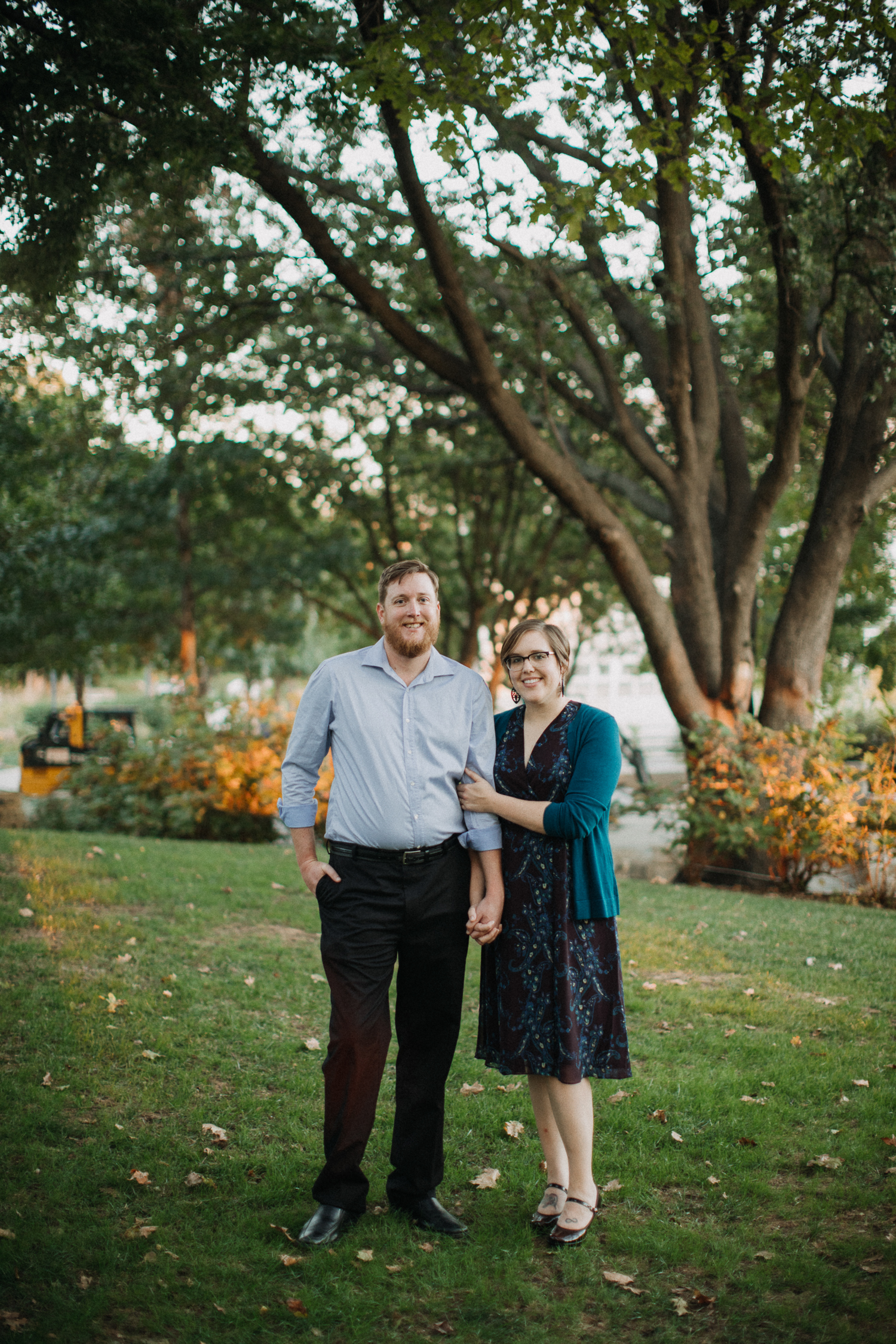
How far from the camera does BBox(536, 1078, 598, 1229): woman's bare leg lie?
328cm

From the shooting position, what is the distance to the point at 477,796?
337 cm

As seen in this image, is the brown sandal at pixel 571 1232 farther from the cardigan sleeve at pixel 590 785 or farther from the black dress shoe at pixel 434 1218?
the cardigan sleeve at pixel 590 785

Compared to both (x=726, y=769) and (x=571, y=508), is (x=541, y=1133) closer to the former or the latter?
(x=726, y=769)

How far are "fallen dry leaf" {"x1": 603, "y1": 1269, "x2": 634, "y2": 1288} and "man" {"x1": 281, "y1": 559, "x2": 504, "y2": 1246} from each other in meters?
0.50

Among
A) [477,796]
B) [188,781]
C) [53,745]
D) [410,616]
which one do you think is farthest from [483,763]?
[53,745]

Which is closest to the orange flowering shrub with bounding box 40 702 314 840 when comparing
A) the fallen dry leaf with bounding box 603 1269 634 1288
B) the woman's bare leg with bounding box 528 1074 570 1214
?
the woman's bare leg with bounding box 528 1074 570 1214

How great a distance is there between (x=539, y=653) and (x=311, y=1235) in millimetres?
2069

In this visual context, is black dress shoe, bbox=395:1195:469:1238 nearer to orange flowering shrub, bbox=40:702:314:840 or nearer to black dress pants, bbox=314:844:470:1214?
black dress pants, bbox=314:844:470:1214

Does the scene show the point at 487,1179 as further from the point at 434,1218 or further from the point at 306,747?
the point at 306,747

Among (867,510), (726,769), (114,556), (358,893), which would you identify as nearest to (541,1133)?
(358,893)

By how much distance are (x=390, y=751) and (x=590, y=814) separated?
0.69 meters

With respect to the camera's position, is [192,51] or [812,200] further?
[812,200]

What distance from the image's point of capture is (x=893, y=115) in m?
6.98

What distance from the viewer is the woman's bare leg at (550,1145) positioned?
3.43m
